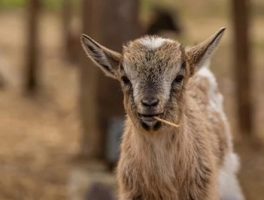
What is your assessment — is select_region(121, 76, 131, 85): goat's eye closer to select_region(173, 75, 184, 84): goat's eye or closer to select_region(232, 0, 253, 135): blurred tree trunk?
select_region(173, 75, 184, 84): goat's eye

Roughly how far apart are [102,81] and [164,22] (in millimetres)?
8162

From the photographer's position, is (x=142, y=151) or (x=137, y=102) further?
(x=142, y=151)

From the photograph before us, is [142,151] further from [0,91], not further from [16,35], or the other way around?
[16,35]

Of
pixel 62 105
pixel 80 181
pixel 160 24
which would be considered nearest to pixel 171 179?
pixel 80 181

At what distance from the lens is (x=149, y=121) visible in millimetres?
5957

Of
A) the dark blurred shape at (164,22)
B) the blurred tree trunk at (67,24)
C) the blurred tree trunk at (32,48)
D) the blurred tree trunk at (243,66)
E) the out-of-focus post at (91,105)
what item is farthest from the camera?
the blurred tree trunk at (67,24)

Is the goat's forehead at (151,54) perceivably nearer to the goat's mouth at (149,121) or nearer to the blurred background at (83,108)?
the goat's mouth at (149,121)

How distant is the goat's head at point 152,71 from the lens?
5.97 m

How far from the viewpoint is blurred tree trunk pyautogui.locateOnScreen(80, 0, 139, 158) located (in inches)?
409

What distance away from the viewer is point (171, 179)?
662 cm

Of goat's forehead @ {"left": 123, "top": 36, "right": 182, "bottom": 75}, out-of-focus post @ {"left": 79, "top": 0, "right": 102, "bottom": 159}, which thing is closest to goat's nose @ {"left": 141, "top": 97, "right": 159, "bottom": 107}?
goat's forehead @ {"left": 123, "top": 36, "right": 182, "bottom": 75}

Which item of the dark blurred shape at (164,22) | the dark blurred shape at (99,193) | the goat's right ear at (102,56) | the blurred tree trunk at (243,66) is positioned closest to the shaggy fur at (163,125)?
the goat's right ear at (102,56)

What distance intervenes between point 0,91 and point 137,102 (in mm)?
12900

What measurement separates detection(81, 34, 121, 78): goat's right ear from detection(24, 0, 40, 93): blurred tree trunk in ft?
37.3
